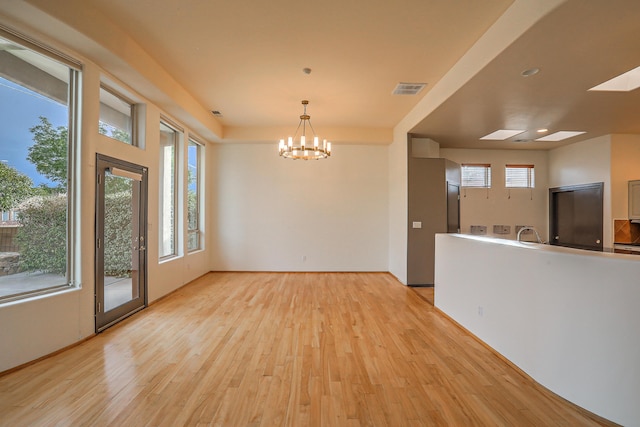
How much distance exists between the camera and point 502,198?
23.7 feet

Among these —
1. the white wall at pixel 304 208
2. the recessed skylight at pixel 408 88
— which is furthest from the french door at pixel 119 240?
the recessed skylight at pixel 408 88

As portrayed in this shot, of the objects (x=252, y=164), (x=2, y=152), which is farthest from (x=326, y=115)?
(x=2, y=152)

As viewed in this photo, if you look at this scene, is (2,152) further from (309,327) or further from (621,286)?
(621,286)

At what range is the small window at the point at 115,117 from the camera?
12.4 feet

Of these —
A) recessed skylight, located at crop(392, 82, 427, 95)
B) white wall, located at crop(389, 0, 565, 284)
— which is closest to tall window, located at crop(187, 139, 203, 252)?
recessed skylight, located at crop(392, 82, 427, 95)

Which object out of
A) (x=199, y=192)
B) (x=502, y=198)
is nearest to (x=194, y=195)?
(x=199, y=192)

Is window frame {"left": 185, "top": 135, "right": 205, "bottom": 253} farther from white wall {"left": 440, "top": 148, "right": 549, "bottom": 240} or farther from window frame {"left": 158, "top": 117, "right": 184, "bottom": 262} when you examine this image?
white wall {"left": 440, "top": 148, "right": 549, "bottom": 240}

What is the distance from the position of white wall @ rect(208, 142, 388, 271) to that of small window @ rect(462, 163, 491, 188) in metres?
1.89

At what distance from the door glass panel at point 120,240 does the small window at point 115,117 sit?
1.82 feet

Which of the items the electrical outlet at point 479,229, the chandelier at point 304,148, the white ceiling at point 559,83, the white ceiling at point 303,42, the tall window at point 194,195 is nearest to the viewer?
the white ceiling at point 559,83

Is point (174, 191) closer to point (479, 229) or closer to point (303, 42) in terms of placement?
point (303, 42)

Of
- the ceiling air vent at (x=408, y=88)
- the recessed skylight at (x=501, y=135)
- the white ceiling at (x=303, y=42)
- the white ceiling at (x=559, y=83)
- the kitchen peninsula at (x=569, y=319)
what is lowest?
the kitchen peninsula at (x=569, y=319)

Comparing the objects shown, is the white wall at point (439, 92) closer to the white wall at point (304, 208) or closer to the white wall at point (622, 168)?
the white wall at point (304, 208)

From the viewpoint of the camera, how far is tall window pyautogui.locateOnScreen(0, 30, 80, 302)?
2.75 m
